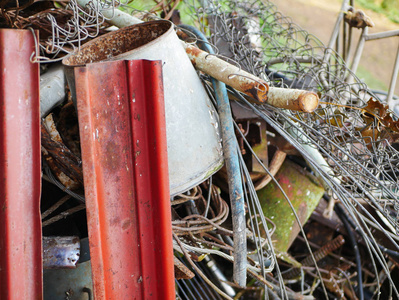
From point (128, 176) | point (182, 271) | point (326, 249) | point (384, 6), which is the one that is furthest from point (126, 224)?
point (384, 6)

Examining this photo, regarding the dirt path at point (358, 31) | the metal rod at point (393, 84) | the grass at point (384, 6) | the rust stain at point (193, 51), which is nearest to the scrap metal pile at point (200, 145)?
A: the rust stain at point (193, 51)

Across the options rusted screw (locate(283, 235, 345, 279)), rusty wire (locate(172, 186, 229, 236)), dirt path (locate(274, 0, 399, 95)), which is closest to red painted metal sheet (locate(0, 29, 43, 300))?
Result: rusty wire (locate(172, 186, 229, 236))

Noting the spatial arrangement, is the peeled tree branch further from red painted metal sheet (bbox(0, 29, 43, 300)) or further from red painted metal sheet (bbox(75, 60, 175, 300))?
red painted metal sheet (bbox(0, 29, 43, 300))

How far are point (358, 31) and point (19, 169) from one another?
26.2 ft

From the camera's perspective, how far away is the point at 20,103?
990mm

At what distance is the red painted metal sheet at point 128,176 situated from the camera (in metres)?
1.08

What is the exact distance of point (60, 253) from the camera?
47.3 inches

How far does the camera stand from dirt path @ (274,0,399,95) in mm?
6770

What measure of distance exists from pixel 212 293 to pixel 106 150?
111 cm

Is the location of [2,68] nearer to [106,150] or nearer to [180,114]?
[106,150]

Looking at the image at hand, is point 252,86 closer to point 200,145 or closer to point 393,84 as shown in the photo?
point 200,145

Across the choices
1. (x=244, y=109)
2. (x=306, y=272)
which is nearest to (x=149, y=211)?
(x=244, y=109)

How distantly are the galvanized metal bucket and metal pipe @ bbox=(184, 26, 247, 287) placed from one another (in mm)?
34

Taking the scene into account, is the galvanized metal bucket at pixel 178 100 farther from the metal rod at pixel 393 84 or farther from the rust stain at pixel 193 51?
the metal rod at pixel 393 84
